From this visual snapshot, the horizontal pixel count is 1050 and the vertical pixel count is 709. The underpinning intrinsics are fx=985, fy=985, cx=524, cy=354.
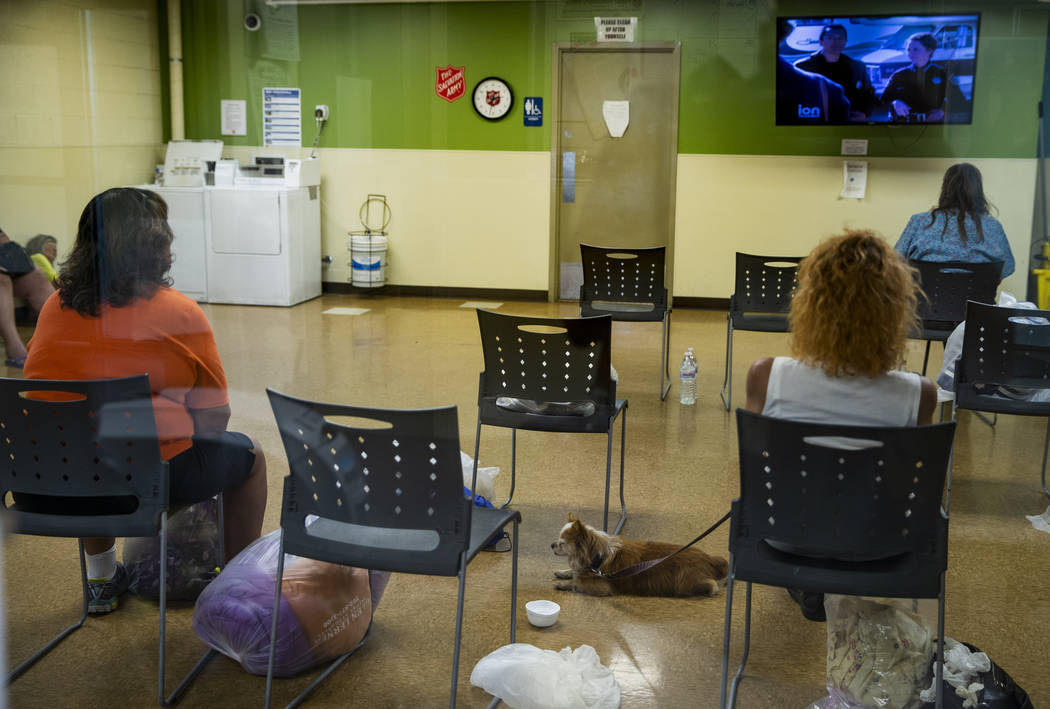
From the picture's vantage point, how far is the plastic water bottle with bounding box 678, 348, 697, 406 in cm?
449

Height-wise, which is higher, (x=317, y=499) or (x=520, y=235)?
(x=520, y=235)

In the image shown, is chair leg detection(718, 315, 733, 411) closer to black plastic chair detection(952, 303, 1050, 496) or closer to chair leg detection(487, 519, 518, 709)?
black plastic chair detection(952, 303, 1050, 496)

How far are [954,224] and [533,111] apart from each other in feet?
5.76

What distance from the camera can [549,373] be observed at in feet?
10.5

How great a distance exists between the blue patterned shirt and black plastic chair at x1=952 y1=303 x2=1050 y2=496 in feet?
1.58

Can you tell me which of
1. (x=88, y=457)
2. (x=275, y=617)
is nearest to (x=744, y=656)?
(x=275, y=617)

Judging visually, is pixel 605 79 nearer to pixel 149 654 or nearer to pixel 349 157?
pixel 349 157

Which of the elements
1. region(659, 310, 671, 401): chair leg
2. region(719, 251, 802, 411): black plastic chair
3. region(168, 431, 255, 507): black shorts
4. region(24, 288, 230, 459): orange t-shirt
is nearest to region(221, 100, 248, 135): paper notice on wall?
region(24, 288, 230, 459): orange t-shirt

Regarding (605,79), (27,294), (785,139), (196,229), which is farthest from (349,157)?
(785,139)

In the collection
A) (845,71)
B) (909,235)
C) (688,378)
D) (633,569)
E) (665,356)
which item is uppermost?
(845,71)

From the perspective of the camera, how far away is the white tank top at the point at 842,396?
2.27 metres

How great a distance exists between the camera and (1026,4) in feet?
12.4

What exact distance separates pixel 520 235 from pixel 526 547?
152 cm

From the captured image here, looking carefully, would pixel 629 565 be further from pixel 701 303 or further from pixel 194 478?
pixel 701 303
